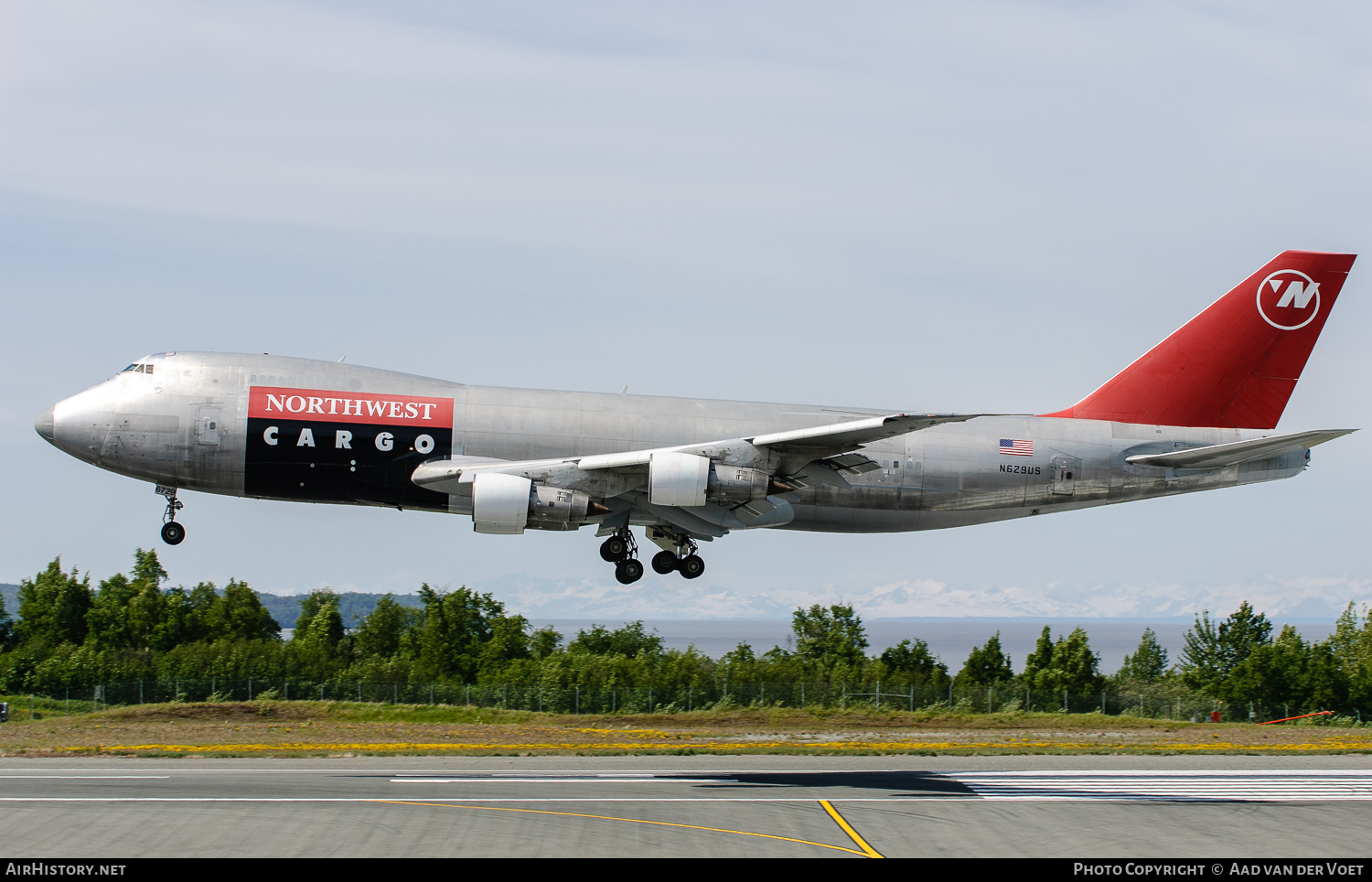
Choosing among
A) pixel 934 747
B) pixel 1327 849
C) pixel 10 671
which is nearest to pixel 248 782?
pixel 934 747

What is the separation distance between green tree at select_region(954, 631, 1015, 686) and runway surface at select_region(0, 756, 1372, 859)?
4594 cm

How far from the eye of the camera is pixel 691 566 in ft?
132

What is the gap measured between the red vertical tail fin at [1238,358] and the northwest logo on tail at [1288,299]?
33mm

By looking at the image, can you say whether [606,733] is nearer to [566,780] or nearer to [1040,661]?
[566,780]

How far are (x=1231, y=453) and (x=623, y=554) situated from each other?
1985cm

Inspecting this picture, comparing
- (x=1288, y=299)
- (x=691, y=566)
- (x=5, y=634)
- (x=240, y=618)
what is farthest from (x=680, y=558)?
(x=5, y=634)

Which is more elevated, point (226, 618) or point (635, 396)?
point (635, 396)

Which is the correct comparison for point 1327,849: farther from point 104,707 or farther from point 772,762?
point 104,707

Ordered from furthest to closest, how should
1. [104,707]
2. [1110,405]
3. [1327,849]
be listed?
[104,707] → [1110,405] → [1327,849]

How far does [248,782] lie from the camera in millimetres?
35469

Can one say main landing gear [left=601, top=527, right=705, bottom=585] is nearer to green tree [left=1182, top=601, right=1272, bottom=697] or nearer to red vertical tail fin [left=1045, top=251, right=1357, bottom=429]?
red vertical tail fin [left=1045, top=251, right=1357, bottom=429]

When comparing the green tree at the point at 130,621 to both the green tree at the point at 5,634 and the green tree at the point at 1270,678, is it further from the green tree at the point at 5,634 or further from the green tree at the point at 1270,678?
the green tree at the point at 1270,678

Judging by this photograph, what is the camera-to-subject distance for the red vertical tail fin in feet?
140

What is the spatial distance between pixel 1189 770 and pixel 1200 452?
34.7ft
